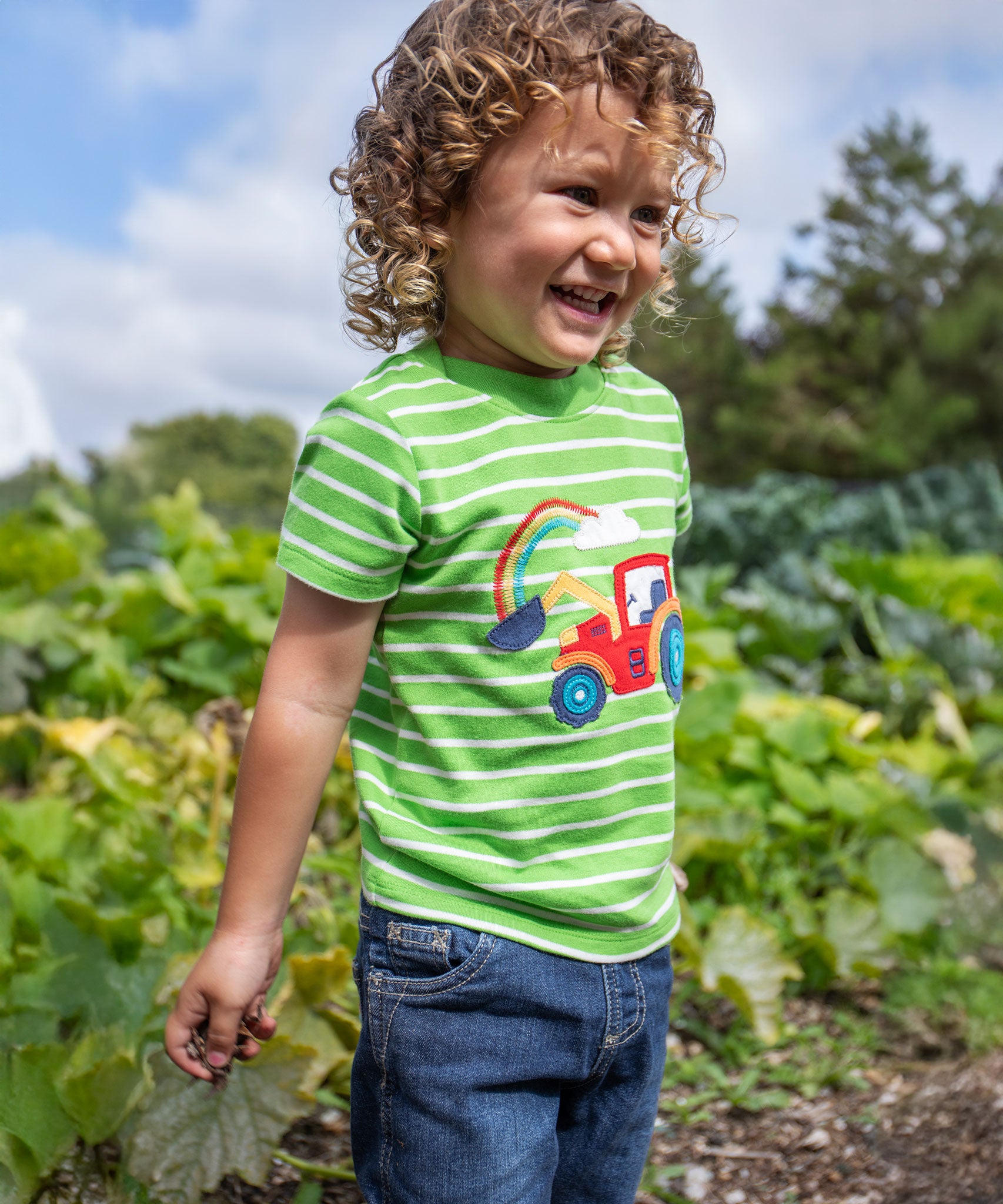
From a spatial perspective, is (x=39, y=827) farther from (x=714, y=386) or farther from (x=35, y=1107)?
(x=714, y=386)

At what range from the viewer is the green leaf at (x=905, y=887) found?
8.02 ft

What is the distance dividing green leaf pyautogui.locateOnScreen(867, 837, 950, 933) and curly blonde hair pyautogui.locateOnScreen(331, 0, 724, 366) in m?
1.70

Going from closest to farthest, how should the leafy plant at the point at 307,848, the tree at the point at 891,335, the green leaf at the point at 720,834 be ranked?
the leafy plant at the point at 307,848
the green leaf at the point at 720,834
the tree at the point at 891,335

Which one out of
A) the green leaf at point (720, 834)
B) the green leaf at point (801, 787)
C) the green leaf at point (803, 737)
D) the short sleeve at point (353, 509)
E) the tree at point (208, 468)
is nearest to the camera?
the short sleeve at point (353, 509)

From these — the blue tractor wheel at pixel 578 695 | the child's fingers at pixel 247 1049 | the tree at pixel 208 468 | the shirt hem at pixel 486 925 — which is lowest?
the child's fingers at pixel 247 1049

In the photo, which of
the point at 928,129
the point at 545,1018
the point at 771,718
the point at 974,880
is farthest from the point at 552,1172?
the point at 928,129

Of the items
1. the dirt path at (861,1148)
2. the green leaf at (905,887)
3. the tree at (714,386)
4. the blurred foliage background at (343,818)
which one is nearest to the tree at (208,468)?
the blurred foliage background at (343,818)

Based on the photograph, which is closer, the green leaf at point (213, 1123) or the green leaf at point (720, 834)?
the green leaf at point (213, 1123)

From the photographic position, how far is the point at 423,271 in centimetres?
122

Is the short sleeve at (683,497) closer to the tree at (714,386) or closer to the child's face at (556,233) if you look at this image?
the child's face at (556,233)

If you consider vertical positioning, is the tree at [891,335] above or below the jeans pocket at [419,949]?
above

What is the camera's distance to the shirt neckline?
1216 mm

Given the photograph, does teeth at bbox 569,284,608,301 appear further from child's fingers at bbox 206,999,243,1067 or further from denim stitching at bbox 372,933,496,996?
child's fingers at bbox 206,999,243,1067

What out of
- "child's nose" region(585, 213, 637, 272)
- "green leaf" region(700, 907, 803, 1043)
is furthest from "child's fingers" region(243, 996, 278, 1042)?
"green leaf" region(700, 907, 803, 1043)
